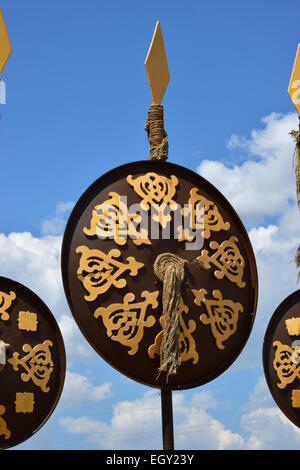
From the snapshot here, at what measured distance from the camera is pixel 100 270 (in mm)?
3764

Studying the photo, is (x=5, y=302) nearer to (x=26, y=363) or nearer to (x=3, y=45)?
(x=26, y=363)

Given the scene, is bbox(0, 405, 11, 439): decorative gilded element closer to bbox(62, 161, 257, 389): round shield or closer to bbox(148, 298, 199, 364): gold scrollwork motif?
bbox(62, 161, 257, 389): round shield

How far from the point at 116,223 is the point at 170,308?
56 centimetres

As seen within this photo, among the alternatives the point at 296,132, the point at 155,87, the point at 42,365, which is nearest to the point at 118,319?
the point at 42,365

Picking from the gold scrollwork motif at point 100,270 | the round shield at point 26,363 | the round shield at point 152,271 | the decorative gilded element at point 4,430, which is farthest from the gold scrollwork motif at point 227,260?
the decorative gilded element at point 4,430

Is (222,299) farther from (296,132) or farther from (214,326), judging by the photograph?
(296,132)

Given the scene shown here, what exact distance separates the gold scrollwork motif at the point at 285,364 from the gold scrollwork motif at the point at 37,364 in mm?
1592

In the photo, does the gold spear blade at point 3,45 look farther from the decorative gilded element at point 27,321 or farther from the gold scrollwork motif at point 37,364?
the gold scrollwork motif at point 37,364

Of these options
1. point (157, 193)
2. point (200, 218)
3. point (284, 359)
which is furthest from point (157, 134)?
point (284, 359)

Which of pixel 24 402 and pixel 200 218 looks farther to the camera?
pixel 24 402

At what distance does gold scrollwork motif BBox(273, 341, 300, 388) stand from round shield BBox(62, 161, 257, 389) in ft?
2.87

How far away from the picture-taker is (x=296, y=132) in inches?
188

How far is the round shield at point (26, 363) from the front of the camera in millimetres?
4275

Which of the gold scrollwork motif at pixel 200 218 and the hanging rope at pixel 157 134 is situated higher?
the hanging rope at pixel 157 134
